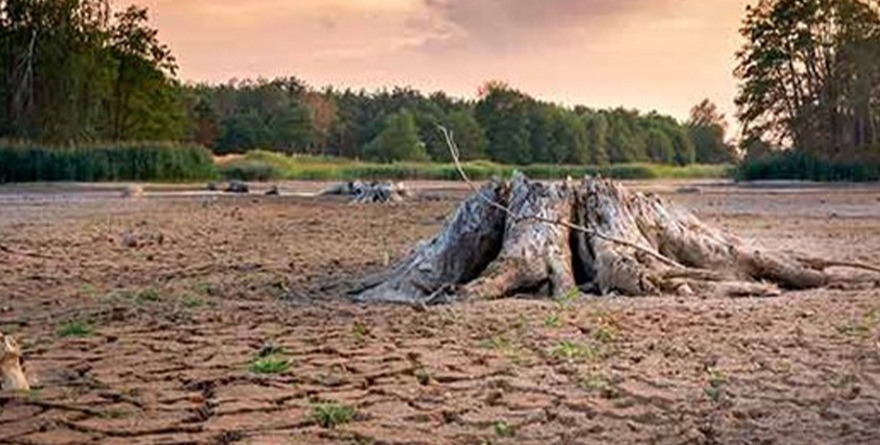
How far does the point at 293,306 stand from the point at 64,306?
175 cm

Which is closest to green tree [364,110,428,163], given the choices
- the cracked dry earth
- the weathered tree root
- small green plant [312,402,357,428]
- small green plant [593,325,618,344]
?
the weathered tree root

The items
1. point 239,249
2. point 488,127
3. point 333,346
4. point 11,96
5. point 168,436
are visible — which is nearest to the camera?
point 168,436

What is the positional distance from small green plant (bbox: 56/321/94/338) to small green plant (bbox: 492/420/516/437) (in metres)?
3.41

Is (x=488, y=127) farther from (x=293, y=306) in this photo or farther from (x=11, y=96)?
(x=293, y=306)

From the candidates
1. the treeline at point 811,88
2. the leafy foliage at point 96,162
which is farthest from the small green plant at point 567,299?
the treeline at point 811,88

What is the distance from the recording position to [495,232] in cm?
1018

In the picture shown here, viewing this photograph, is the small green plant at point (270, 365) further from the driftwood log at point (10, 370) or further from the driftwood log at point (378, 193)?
the driftwood log at point (378, 193)

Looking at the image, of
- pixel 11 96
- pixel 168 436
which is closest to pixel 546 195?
pixel 168 436

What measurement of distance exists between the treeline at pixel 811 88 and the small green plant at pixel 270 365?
51642 millimetres

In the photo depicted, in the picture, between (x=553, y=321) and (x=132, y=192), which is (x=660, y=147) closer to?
(x=132, y=192)

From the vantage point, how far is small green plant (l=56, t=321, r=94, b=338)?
737cm

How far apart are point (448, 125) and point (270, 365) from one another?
86.2 m

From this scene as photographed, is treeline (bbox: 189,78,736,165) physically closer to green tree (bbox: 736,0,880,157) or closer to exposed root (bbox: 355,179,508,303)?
green tree (bbox: 736,0,880,157)

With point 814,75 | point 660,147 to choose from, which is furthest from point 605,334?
point 660,147
